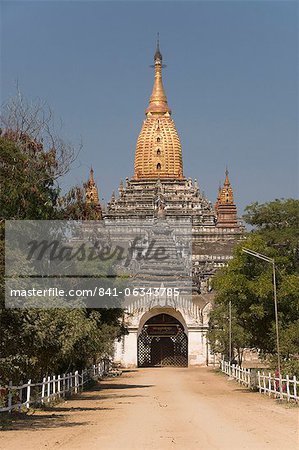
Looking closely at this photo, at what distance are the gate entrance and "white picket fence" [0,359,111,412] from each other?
76.5 ft

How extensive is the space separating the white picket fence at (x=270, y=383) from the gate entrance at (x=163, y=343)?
20.7 meters

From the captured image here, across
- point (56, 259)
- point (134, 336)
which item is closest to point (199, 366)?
point (134, 336)

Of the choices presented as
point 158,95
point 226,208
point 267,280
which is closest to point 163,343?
point 267,280

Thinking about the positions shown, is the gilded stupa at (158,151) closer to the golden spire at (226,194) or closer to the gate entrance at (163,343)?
the golden spire at (226,194)

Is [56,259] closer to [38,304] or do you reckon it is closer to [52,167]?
[52,167]

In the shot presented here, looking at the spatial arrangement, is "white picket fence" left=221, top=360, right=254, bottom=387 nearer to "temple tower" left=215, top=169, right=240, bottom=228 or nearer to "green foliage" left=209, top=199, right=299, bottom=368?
"green foliage" left=209, top=199, right=299, bottom=368

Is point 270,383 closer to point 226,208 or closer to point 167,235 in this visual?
point 167,235

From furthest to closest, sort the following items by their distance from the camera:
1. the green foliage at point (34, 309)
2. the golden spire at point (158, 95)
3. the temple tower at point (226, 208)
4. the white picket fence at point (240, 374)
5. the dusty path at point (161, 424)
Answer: the golden spire at point (158, 95), the temple tower at point (226, 208), the white picket fence at point (240, 374), the green foliage at point (34, 309), the dusty path at point (161, 424)

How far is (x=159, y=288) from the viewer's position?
64688 mm

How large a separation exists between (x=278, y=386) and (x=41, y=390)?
27.0 feet

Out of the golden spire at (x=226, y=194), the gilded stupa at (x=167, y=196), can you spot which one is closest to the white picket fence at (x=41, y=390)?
the gilded stupa at (x=167, y=196)

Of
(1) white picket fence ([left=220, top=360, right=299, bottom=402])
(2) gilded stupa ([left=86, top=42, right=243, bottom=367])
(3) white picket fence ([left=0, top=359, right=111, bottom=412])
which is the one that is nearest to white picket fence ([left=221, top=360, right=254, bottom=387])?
(1) white picket fence ([left=220, top=360, right=299, bottom=402])

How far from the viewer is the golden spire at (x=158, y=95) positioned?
354 ft

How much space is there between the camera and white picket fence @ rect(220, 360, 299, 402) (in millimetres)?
26702
